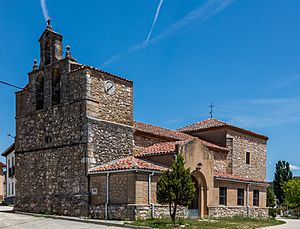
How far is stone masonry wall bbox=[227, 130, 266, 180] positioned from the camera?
121 feet

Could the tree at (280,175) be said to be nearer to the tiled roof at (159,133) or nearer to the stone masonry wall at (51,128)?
the tiled roof at (159,133)

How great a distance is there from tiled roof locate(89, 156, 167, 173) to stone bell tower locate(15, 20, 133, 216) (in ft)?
1.89

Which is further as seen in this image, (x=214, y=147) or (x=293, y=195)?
(x=293, y=195)

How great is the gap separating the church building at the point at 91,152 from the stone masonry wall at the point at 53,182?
0.19ft

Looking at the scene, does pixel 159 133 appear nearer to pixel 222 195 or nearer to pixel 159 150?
pixel 159 150

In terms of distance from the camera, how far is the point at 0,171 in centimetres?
6034

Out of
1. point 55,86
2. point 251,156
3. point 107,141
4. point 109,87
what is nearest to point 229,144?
point 251,156

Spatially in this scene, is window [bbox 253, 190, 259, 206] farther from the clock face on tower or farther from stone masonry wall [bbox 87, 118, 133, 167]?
the clock face on tower

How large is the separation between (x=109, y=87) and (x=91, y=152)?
4.45 metres

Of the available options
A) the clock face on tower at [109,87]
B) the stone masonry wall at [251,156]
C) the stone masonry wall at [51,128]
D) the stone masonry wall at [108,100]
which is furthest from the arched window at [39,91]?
the stone masonry wall at [251,156]

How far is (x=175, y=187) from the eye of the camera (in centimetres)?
2208

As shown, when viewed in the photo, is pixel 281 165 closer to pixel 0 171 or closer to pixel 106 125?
pixel 0 171

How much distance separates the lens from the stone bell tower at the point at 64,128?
26.0 meters

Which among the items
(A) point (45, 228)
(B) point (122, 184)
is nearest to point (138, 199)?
(B) point (122, 184)
